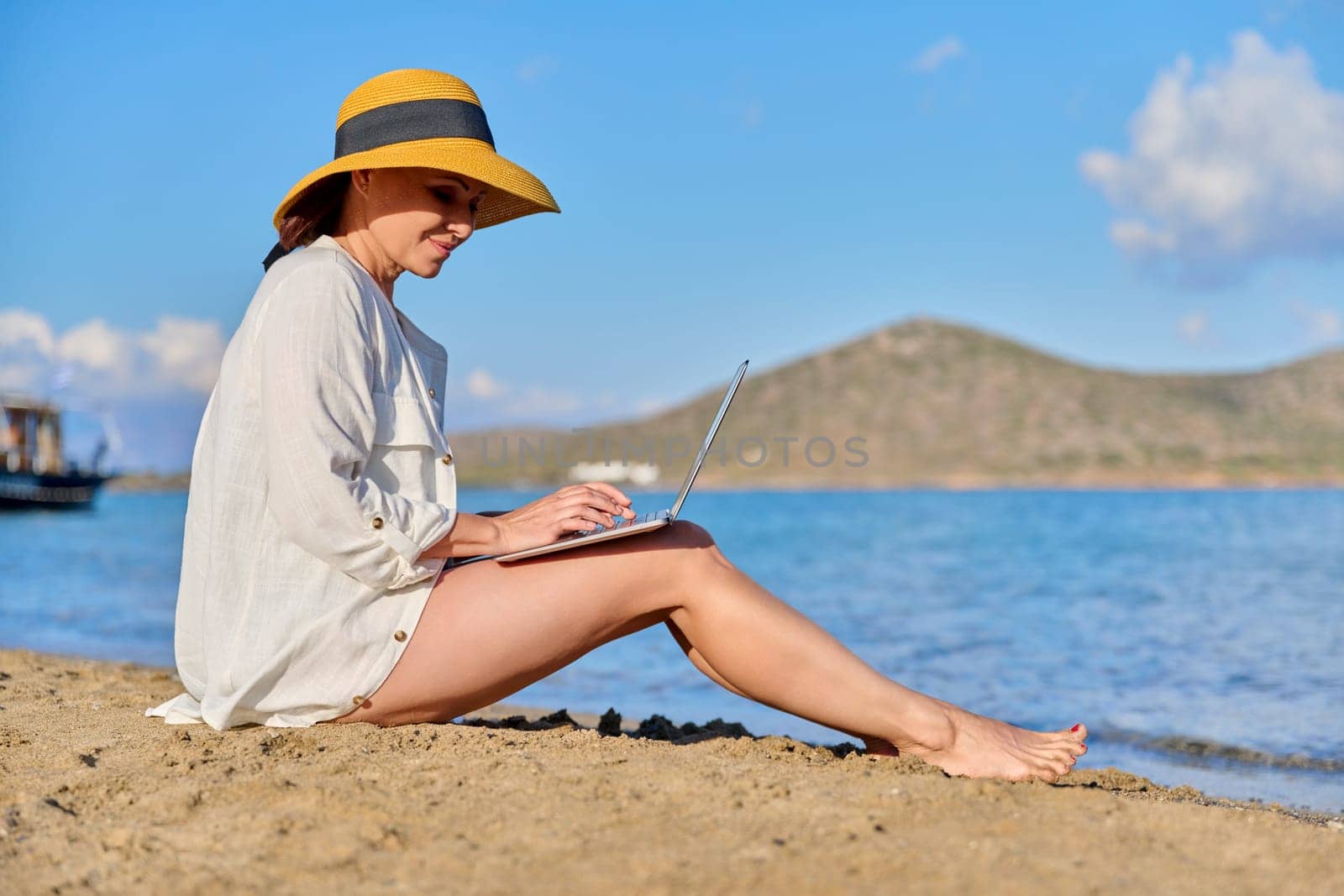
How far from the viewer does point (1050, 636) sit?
25.7ft

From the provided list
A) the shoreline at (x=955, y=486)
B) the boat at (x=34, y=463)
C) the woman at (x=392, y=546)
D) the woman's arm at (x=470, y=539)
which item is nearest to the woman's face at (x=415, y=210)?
the woman at (x=392, y=546)

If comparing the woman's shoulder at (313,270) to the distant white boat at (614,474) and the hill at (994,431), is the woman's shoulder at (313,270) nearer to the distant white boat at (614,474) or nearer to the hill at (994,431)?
the distant white boat at (614,474)

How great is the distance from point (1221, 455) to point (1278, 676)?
64929 mm

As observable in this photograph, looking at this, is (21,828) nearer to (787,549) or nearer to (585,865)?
(585,865)

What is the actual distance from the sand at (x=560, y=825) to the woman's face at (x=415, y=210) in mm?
951

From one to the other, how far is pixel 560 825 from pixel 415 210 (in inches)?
48.2

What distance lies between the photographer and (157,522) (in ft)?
93.8

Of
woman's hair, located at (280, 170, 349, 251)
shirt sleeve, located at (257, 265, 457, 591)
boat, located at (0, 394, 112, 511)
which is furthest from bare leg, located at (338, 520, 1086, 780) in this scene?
boat, located at (0, 394, 112, 511)

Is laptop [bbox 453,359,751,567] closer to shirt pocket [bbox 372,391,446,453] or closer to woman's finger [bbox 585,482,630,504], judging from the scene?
woman's finger [bbox 585,482,630,504]

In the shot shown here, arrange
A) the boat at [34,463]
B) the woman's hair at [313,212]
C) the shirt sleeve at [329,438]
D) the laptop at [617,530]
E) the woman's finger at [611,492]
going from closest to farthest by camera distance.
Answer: the shirt sleeve at [329,438] < the laptop at [617,530] < the woman's finger at [611,492] < the woman's hair at [313,212] < the boat at [34,463]

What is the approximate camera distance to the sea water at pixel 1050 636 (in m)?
4.54

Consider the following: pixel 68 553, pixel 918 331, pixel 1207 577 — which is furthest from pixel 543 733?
pixel 918 331

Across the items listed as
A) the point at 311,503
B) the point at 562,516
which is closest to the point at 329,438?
the point at 311,503

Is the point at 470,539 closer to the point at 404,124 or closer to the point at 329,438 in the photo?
the point at 329,438
